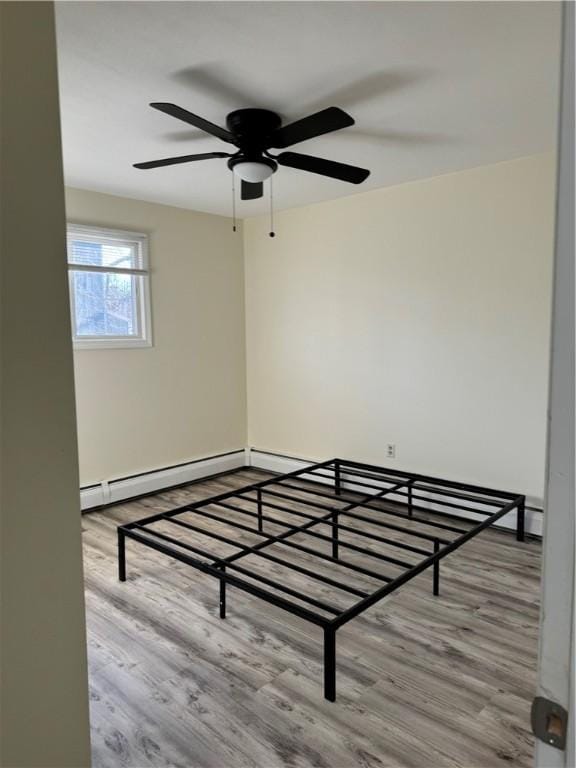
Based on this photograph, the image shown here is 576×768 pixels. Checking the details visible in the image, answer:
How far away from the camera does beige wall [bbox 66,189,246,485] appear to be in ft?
13.0

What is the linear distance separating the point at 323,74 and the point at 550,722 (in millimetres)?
2281

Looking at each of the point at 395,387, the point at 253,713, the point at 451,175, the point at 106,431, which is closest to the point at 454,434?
the point at 395,387

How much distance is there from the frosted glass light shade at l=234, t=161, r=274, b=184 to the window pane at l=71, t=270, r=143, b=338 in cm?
191

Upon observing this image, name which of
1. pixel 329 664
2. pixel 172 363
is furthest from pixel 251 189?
pixel 329 664

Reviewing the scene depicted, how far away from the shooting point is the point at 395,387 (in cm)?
401

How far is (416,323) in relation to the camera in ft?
12.6

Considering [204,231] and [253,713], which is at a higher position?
[204,231]

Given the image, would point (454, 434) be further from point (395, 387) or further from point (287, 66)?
point (287, 66)

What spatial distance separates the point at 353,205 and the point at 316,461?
2.27 metres

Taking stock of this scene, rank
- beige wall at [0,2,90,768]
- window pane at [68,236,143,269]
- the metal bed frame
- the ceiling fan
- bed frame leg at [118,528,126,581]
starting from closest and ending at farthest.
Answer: beige wall at [0,2,90,768]
the metal bed frame
the ceiling fan
bed frame leg at [118,528,126,581]
window pane at [68,236,143,269]

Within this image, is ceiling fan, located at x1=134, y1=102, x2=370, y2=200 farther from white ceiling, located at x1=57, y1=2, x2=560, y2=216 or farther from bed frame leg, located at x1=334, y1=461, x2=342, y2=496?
bed frame leg, located at x1=334, y1=461, x2=342, y2=496

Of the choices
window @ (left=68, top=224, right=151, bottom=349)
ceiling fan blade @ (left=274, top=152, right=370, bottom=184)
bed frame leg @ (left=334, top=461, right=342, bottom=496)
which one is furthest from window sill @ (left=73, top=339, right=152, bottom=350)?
ceiling fan blade @ (left=274, top=152, right=370, bottom=184)

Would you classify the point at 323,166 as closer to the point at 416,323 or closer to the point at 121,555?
the point at 416,323

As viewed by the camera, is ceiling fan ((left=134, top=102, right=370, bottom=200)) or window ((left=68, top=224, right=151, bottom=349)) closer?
ceiling fan ((left=134, top=102, right=370, bottom=200))
